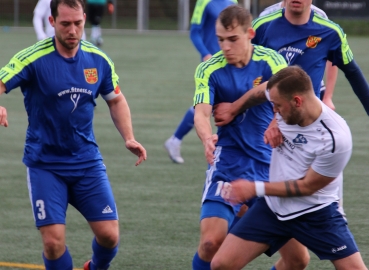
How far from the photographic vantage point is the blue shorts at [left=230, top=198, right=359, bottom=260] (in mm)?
4695

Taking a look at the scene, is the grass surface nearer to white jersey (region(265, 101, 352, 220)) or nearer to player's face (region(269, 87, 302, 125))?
white jersey (region(265, 101, 352, 220))

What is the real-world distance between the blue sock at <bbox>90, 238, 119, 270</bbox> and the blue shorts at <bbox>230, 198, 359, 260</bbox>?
45.5 inches

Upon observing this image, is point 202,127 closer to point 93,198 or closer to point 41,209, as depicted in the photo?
point 93,198

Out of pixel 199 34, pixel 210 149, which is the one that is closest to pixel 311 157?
pixel 210 149

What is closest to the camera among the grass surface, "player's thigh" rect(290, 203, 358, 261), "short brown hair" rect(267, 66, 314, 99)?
Result: "short brown hair" rect(267, 66, 314, 99)

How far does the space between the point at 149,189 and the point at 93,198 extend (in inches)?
136

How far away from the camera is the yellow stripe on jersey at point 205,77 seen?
17.5ft

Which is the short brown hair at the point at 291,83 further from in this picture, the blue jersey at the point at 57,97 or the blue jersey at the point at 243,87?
the blue jersey at the point at 57,97

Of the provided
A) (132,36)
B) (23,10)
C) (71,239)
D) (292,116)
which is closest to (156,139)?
(71,239)

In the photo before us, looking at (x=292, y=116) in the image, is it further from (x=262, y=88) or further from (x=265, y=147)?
(x=265, y=147)

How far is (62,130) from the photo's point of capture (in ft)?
→ 17.8

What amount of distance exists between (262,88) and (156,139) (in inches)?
264

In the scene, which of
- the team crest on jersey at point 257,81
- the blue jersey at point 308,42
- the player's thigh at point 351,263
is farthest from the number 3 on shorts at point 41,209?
the blue jersey at point 308,42

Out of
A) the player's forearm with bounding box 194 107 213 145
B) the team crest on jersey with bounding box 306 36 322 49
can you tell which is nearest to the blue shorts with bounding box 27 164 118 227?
the player's forearm with bounding box 194 107 213 145
